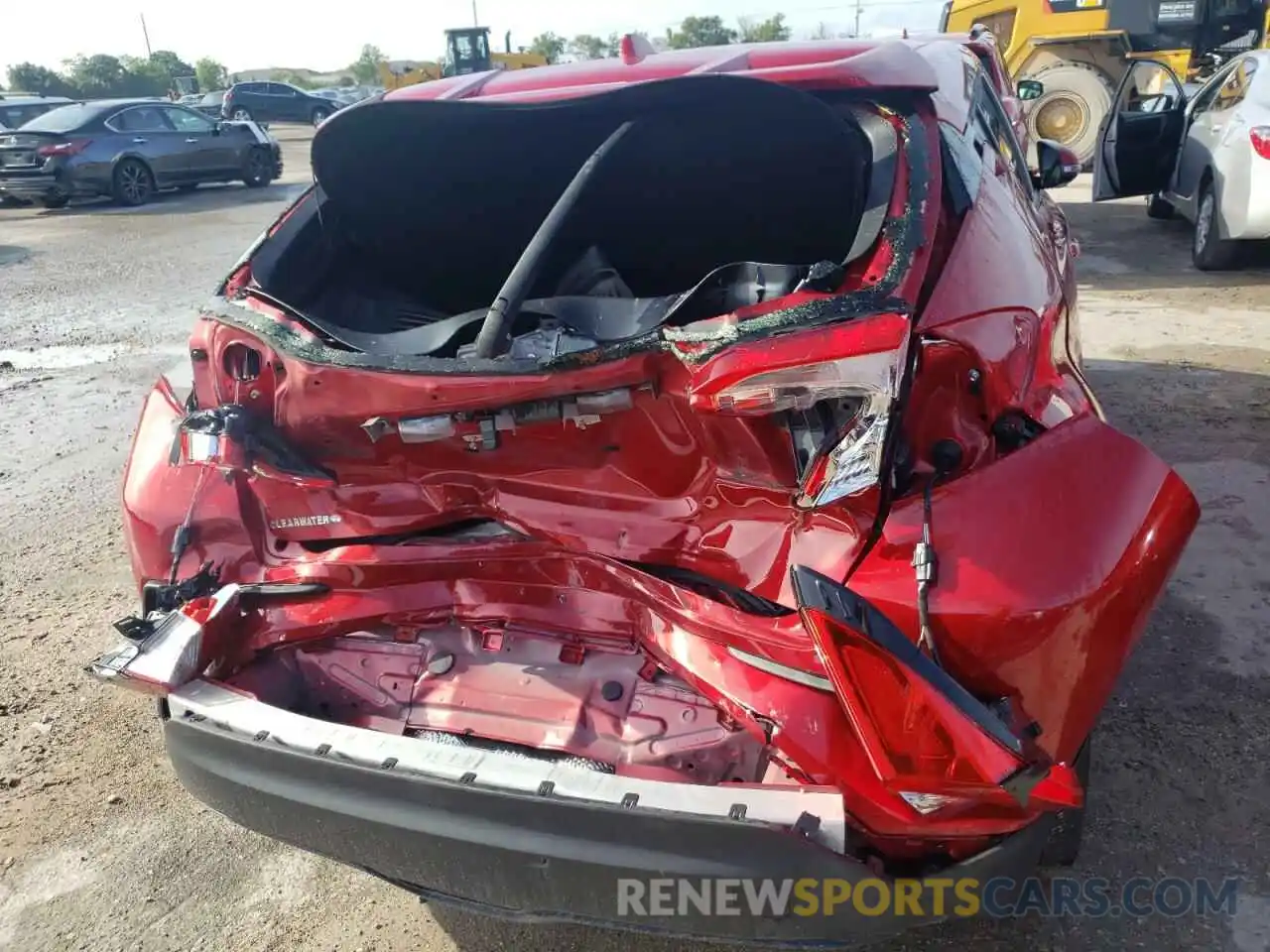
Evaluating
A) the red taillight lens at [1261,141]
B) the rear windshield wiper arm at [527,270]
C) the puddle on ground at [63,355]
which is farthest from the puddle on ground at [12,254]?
the red taillight lens at [1261,141]

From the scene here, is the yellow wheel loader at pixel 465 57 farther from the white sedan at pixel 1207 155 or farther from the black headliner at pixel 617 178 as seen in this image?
the black headliner at pixel 617 178

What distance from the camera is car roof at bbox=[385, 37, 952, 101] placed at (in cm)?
A: 233

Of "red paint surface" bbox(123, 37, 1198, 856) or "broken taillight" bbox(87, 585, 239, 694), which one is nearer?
"red paint surface" bbox(123, 37, 1198, 856)

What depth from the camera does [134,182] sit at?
47.4ft

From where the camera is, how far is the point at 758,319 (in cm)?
171

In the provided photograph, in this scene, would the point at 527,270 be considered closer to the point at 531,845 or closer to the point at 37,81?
the point at 531,845

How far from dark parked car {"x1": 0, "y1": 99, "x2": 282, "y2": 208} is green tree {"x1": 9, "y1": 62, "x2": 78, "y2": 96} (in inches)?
1459

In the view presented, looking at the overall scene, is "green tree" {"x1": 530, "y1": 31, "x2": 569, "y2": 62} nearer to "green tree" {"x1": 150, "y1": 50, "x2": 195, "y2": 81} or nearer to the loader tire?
"green tree" {"x1": 150, "y1": 50, "x2": 195, "y2": 81}

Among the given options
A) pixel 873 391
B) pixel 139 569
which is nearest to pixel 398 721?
pixel 139 569

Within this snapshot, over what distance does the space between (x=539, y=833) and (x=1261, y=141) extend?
7.08 metres

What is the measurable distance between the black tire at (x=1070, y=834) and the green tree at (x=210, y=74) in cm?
6240

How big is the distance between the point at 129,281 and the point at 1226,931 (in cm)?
954
